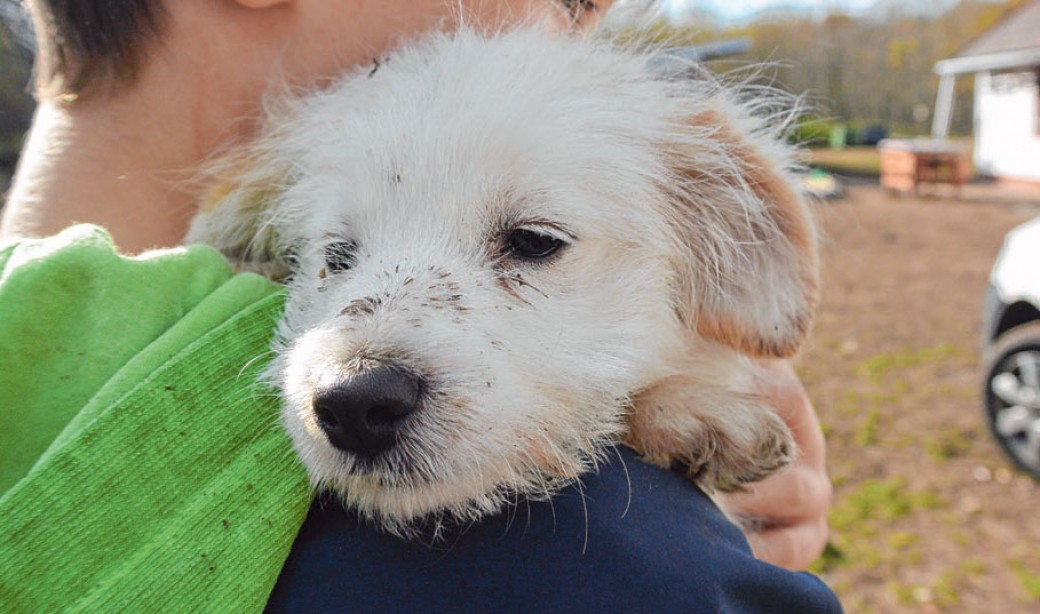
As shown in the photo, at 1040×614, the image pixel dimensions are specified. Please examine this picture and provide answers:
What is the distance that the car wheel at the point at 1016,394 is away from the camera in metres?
5.85

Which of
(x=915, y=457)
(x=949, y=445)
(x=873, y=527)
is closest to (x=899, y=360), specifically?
→ (x=949, y=445)

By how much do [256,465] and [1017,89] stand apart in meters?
31.3

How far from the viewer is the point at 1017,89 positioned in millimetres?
26828

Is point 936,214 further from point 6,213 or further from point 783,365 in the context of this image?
point 6,213

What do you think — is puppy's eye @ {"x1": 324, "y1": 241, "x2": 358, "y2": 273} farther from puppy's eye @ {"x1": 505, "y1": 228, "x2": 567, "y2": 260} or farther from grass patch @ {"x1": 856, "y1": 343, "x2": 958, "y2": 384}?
grass patch @ {"x1": 856, "y1": 343, "x2": 958, "y2": 384}

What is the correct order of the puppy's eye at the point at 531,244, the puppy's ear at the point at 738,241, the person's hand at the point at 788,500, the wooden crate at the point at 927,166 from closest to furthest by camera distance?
1. the puppy's eye at the point at 531,244
2. the puppy's ear at the point at 738,241
3. the person's hand at the point at 788,500
4. the wooden crate at the point at 927,166

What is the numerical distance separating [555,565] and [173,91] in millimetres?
1567

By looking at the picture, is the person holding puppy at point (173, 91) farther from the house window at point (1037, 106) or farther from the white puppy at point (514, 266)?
the house window at point (1037, 106)

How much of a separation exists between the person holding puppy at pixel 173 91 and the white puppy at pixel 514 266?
11 centimetres

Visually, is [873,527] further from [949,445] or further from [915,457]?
[949,445]

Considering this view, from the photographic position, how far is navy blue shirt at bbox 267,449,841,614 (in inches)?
51.4

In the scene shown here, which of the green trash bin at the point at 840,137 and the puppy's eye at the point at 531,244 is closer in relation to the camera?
the puppy's eye at the point at 531,244

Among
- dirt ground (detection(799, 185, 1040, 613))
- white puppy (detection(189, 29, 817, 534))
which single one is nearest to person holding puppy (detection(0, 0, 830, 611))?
white puppy (detection(189, 29, 817, 534))

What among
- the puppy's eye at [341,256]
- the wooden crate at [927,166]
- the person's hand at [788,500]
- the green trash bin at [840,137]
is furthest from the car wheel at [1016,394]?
the green trash bin at [840,137]
